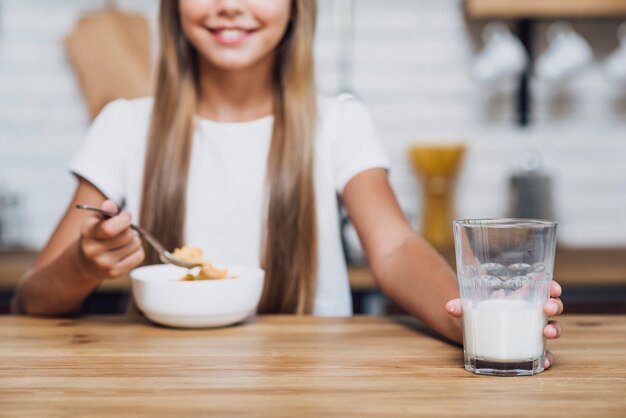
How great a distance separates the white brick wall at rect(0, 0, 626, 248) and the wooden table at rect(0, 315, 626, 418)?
193 centimetres

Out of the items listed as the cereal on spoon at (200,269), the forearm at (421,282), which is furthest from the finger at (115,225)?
the forearm at (421,282)

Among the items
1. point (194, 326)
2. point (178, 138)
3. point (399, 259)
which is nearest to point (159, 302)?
point (194, 326)

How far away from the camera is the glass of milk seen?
0.95 metres

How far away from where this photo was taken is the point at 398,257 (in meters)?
1.45

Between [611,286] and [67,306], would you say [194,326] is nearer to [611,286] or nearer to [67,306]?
[67,306]

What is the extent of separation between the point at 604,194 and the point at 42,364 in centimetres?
261

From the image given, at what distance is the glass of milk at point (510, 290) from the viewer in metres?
0.95

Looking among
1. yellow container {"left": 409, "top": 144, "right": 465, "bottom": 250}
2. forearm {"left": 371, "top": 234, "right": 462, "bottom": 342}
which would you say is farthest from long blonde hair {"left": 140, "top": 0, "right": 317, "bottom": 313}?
yellow container {"left": 409, "top": 144, "right": 465, "bottom": 250}

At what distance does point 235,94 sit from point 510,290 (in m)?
0.99

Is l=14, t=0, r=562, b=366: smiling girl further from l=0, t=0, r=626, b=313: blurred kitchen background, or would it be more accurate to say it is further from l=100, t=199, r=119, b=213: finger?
l=0, t=0, r=626, b=313: blurred kitchen background

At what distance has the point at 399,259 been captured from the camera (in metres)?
1.44

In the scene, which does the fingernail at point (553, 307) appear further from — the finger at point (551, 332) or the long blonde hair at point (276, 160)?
the long blonde hair at point (276, 160)

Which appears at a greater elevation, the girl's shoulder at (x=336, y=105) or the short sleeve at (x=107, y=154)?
the girl's shoulder at (x=336, y=105)

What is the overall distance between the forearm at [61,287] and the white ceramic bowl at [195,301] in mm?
147
